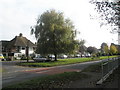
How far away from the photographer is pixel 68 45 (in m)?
41.6

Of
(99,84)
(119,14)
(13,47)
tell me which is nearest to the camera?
(99,84)

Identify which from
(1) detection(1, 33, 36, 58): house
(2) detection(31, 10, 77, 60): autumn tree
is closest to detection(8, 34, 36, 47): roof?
(1) detection(1, 33, 36, 58): house

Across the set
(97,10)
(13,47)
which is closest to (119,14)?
(97,10)

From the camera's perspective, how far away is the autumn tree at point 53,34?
134 feet

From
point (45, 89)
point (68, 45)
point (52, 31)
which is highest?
point (52, 31)

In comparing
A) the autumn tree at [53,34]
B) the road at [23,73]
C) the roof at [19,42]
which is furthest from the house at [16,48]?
the road at [23,73]

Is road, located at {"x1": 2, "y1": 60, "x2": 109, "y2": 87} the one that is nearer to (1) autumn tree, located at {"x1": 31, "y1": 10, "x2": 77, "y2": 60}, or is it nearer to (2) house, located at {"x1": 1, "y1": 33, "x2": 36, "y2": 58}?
(1) autumn tree, located at {"x1": 31, "y1": 10, "x2": 77, "y2": 60}

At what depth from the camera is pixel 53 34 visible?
4122 cm

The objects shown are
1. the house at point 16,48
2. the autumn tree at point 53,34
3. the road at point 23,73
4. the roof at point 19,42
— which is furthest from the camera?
the roof at point 19,42

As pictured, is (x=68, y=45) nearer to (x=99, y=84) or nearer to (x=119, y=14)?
(x=119, y=14)

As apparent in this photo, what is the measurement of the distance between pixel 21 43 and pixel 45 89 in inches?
2636

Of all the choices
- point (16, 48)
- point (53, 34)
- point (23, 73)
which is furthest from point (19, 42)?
point (23, 73)

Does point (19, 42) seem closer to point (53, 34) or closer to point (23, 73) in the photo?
point (53, 34)

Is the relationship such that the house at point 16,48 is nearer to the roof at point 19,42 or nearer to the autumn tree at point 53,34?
the roof at point 19,42
